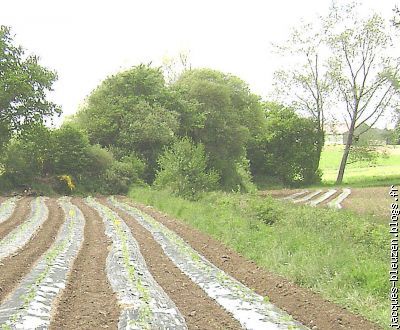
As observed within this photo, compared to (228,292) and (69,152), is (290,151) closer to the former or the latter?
(69,152)

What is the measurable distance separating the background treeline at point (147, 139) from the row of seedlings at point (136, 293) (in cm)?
1238

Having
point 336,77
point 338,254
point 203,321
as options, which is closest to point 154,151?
point 336,77

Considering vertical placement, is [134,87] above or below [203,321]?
above

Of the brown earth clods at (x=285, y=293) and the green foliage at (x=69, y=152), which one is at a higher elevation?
the green foliage at (x=69, y=152)

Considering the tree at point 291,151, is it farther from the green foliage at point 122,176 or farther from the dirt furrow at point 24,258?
the dirt furrow at point 24,258

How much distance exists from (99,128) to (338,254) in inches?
1055

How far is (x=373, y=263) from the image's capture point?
8008 millimetres

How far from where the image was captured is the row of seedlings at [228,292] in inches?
235

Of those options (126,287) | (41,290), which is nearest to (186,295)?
(126,287)

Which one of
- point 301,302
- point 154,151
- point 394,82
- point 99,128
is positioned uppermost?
point 394,82

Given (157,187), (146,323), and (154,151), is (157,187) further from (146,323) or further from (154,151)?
(146,323)

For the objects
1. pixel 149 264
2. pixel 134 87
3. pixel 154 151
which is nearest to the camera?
pixel 149 264

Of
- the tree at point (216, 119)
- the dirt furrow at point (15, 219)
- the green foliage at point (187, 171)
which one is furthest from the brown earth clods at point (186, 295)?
the tree at point (216, 119)

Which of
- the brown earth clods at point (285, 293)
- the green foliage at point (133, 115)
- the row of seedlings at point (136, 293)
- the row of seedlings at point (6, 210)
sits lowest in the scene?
the brown earth clods at point (285, 293)
